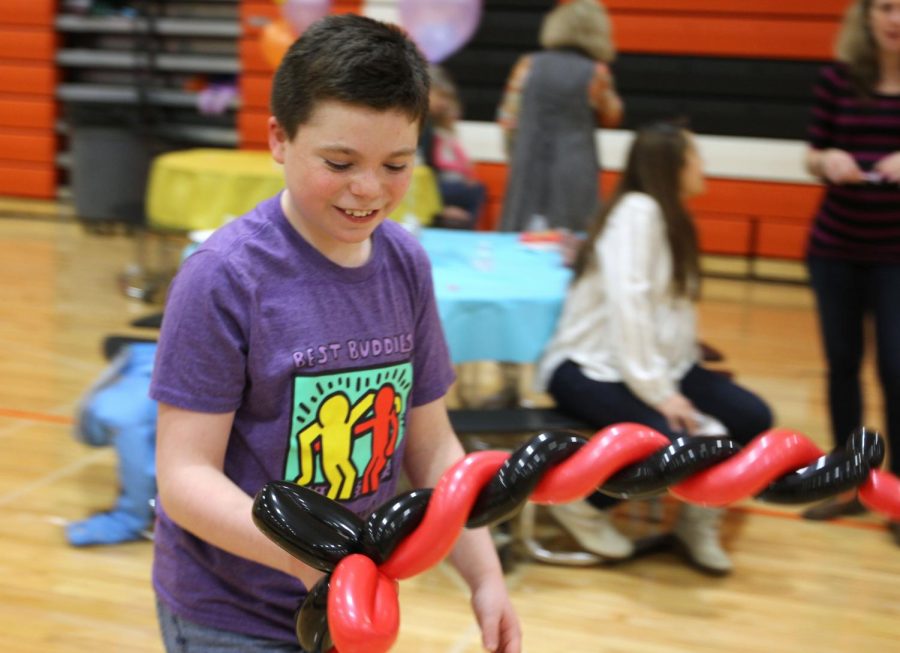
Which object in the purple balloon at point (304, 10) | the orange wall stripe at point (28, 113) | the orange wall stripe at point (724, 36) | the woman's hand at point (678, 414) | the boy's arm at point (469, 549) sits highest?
the purple balloon at point (304, 10)

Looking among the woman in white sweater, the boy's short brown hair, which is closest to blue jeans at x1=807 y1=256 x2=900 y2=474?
the woman in white sweater

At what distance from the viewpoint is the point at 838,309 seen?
325 cm

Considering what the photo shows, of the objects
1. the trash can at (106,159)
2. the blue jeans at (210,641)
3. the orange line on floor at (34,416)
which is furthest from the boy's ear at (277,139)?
the trash can at (106,159)

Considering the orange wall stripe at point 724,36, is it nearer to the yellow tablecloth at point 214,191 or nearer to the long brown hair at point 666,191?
the yellow tablecloth at point 214,191

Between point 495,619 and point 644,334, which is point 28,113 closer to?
point 644,334

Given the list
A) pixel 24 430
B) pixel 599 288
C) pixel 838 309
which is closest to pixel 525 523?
pixel 599 288

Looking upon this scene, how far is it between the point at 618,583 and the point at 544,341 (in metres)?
0.72

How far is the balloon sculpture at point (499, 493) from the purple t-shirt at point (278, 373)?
27 centimetres

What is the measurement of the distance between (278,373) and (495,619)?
1.21ft

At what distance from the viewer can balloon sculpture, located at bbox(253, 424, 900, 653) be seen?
811 mm

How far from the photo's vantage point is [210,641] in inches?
46.6

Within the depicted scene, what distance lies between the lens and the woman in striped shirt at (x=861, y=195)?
3133 millimetres

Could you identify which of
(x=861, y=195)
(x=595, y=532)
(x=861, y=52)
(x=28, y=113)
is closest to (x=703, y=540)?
(x=595, y=532)

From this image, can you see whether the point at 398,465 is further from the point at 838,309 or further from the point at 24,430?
the point at 24,430
